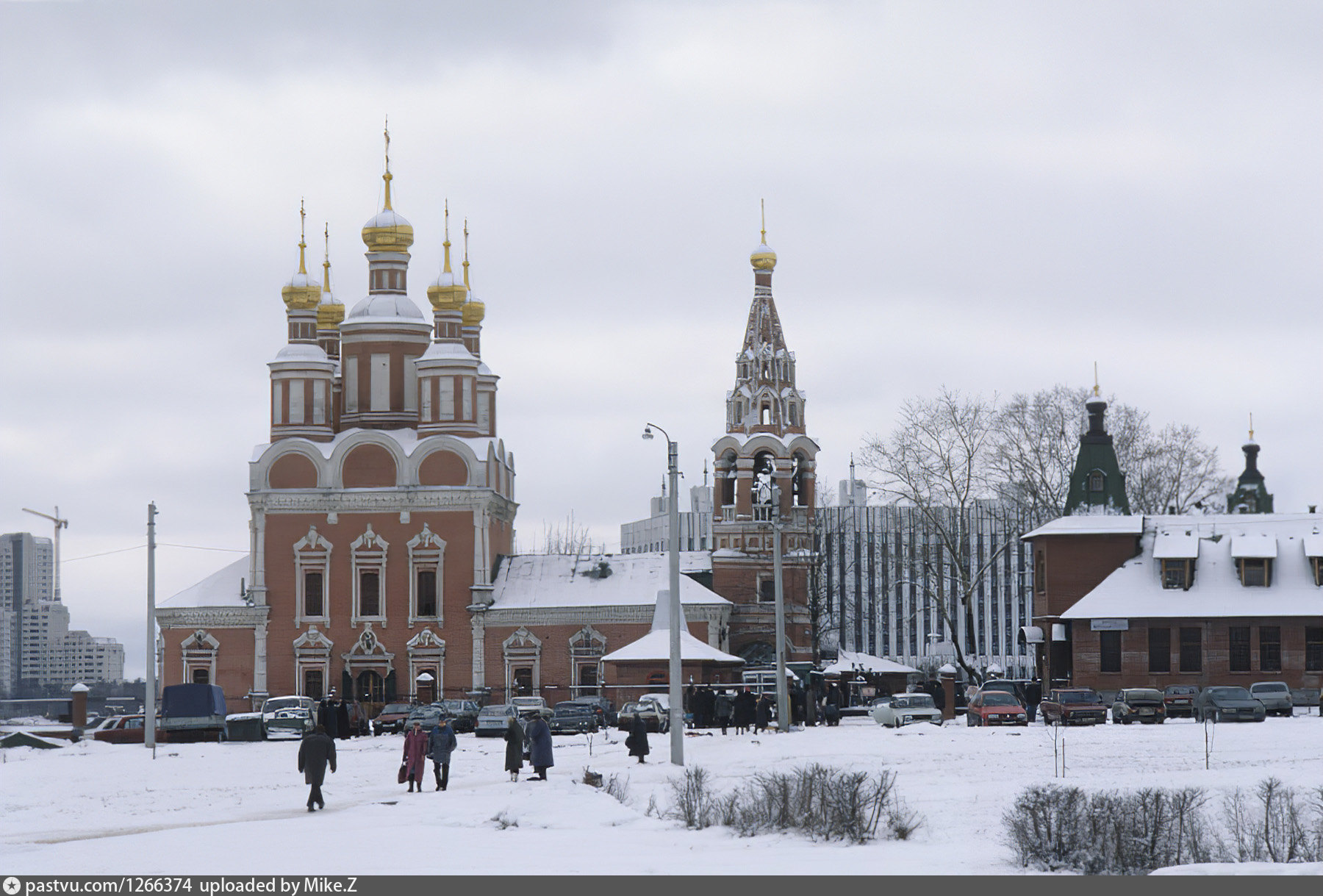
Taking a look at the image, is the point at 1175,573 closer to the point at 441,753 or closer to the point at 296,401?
the point at 296,401

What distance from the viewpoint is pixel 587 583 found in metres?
63.5

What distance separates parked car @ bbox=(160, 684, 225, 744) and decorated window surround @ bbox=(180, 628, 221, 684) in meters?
12.0

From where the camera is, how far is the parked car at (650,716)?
146 feet

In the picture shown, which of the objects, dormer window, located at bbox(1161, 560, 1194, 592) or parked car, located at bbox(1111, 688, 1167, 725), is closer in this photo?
parked car, located at bbox(1111, 688, 1167, 725)

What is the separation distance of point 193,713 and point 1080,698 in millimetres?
23189

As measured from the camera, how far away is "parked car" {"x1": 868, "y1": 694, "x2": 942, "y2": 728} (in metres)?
42.9

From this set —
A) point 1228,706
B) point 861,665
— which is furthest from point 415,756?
point 861,665

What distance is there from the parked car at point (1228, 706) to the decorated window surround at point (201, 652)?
113 ft

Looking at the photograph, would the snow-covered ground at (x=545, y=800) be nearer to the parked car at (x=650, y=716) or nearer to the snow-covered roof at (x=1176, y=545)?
the parked car at (x=650, y=716)

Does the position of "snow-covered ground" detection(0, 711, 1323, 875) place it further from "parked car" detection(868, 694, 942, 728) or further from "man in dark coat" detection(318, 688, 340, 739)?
"parked car" detection(868, 694, 942, 728)

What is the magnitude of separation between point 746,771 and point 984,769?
3911 mm

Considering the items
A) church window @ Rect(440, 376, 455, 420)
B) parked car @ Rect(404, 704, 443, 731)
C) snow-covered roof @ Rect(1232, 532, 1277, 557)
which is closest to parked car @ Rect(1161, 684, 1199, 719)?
snow-covered roof @ Rect(1232, 532, 1277, 557)

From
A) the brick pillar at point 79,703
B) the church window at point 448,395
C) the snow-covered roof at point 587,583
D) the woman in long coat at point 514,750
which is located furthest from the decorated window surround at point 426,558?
the woman in long coat at point 514,750

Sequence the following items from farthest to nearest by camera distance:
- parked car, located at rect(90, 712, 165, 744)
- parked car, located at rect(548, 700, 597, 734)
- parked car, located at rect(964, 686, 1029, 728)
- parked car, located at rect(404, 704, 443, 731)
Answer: parked car, located at rect(548, 700, 597, 734) < parked car, located at rect(90, 712, 165, 744) < parked car, located at rect(404, 704, 443, 731) < parked car, located at rect(964, 686, 1029, 728)
